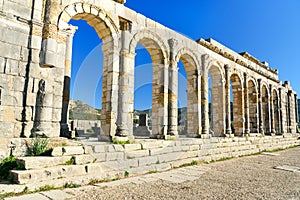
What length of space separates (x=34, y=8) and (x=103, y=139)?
3778 mm

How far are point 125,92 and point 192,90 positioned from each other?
3.91m

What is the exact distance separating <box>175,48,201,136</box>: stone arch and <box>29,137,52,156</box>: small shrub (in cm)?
616

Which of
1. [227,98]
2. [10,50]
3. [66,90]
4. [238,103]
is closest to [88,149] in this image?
[10,50]

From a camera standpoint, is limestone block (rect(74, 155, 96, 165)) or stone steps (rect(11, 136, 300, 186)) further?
limestone block (rect(74, 155, 96, 165))

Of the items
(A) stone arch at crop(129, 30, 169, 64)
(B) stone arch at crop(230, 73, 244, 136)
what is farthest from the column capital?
(B) stone arch at crop(230, 73, 244, 136)

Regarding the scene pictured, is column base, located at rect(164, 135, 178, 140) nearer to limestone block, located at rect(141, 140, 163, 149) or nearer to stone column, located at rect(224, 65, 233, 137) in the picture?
limestone block, located at rect(141, 140, 163, 149)

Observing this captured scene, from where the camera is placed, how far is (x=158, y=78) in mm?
8305

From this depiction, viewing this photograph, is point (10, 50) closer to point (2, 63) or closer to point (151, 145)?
point (2, 63)

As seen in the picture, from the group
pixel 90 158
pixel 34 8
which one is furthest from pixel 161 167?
pixel 34 8

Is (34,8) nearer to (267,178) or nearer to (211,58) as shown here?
(267,178)

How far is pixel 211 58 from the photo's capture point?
10.8 metres

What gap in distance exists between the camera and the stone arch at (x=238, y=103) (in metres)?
12.4

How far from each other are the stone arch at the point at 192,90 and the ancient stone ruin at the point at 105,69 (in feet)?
0.14

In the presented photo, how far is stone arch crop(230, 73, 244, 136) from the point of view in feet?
40.6
